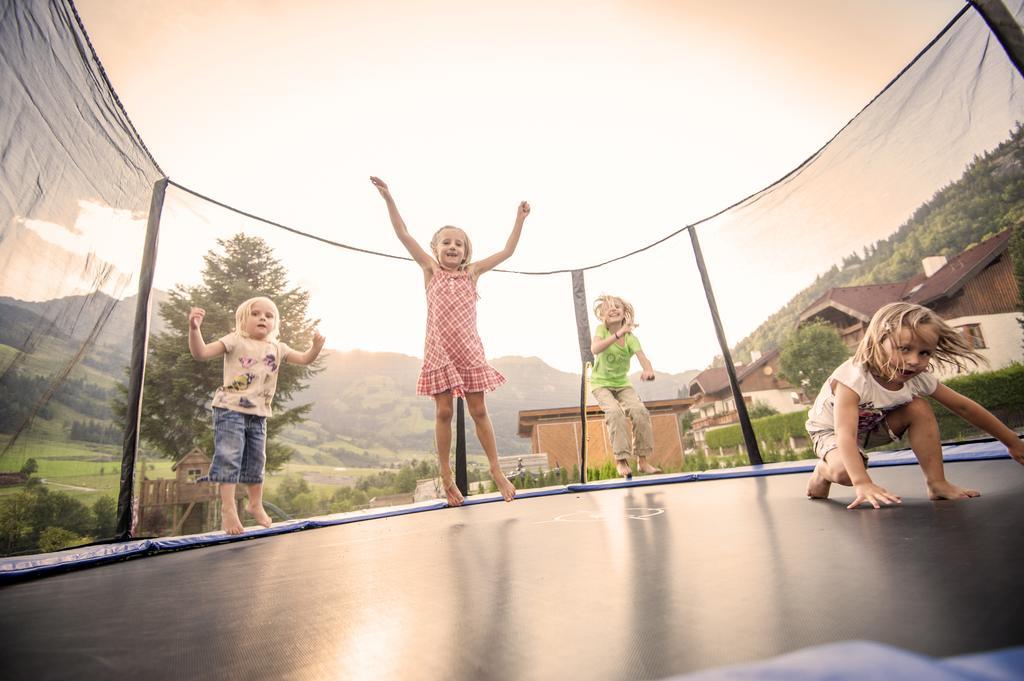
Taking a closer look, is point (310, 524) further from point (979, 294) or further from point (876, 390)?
point (979, 294)

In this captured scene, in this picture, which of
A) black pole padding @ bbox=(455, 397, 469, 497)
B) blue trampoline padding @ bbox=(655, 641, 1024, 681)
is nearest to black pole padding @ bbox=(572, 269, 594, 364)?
black pole padding @ bbox=(455, 397, 469, 497)

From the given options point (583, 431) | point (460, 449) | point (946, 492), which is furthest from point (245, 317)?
point (946, 492)

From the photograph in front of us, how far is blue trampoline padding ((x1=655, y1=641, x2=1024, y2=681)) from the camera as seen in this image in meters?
0.19

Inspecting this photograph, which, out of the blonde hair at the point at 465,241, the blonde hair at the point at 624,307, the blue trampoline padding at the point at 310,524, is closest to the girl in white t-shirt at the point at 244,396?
the blue trampoline padding at the point at 310,524

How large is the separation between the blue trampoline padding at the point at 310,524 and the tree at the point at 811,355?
499 mm

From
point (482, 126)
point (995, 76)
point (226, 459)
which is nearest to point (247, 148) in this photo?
point (482, 126)

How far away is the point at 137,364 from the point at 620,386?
250cm

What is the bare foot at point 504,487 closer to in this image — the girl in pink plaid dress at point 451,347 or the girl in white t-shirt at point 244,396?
the girl in pink plaid dress at point 451,347

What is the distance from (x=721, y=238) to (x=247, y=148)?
121 inches

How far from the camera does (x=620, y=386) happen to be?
303 cm

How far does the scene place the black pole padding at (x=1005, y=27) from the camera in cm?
123

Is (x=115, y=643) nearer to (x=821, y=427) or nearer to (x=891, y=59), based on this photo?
(x=821, y=427)

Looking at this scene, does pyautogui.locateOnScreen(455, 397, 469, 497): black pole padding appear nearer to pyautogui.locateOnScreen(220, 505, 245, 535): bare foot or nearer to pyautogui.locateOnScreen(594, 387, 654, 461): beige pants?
pyautogui.locateOnScreen(594, 387, 654, 461): beige pants

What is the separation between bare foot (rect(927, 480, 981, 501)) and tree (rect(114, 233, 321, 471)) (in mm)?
2473
